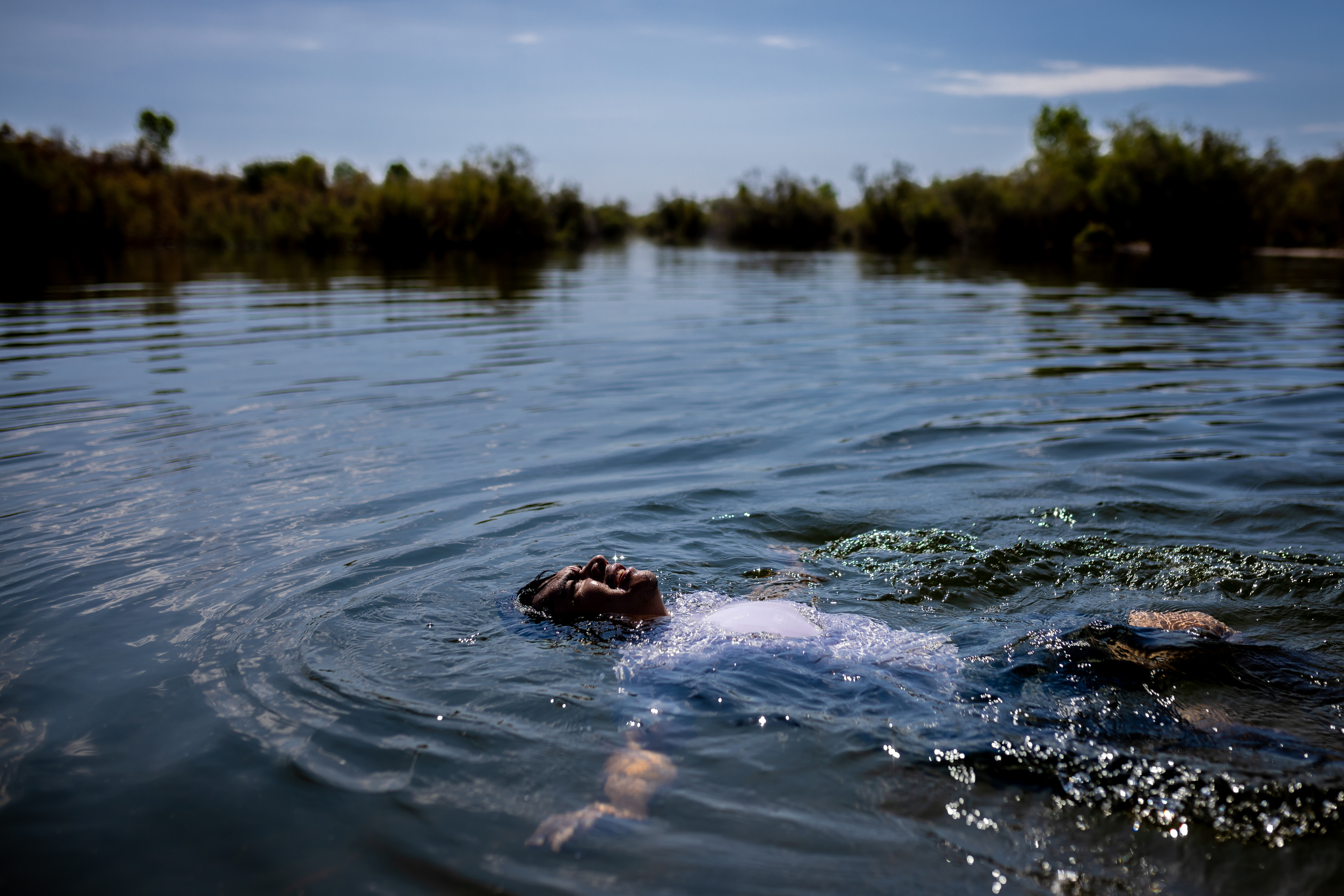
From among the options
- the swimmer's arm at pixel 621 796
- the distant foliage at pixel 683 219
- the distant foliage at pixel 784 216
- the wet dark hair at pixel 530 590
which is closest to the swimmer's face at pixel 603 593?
the wet dark hair at pixel 530 590

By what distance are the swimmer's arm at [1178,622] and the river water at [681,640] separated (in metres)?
0.10

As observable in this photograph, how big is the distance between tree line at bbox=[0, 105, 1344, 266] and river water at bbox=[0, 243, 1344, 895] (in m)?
42.1

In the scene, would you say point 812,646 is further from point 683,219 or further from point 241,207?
point 683,219

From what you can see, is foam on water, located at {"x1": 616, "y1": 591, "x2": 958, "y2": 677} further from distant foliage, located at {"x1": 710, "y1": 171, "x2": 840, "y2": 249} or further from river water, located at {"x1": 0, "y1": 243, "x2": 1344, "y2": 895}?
distant foliage, located at {"x1": 710, "y1": 171, "x2": 840, "y2": 249}

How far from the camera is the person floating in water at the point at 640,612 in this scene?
10.2 ft

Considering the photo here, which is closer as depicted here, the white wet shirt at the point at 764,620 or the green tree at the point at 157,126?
the white wet shirt at the point at 764,620

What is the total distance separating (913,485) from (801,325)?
34.0 feet

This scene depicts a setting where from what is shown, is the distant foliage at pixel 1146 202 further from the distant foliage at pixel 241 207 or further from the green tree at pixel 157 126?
the green tree at pixel 157 126

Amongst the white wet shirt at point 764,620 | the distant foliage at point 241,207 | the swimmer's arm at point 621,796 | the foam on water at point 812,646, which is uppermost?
the distant foliage at point 241,207

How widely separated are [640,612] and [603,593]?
0.21 meters

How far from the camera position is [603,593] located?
3.98 meters

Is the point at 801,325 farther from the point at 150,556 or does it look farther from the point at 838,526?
the point at 150,556

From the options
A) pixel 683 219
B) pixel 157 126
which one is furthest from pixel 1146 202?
pixel 157 126

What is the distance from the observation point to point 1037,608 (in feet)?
14.3
